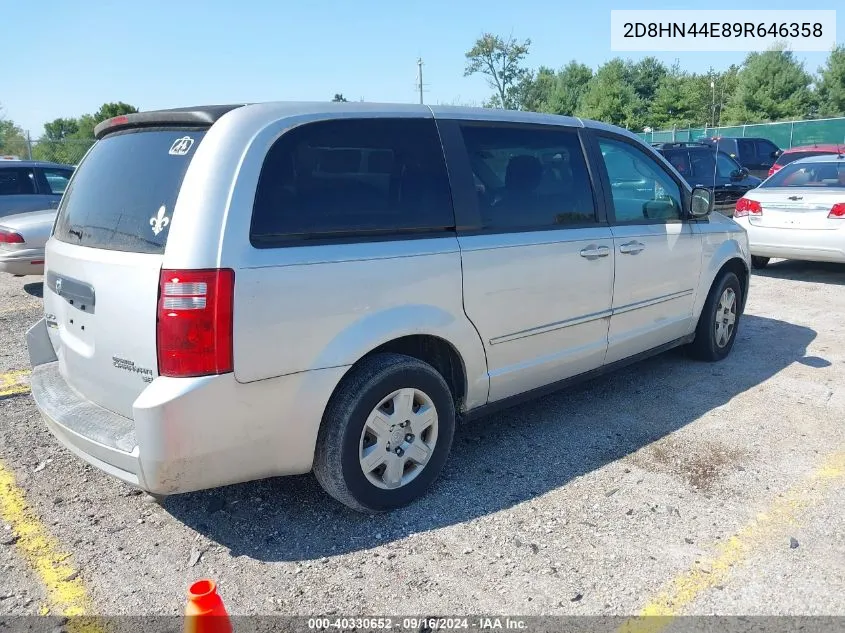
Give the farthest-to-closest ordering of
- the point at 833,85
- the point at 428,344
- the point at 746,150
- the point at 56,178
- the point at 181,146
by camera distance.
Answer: the point at 833,85, the point at 746,150, the point at 56,178, the point at 428,344, the point at 181,146

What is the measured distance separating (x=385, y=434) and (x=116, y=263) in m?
1.37

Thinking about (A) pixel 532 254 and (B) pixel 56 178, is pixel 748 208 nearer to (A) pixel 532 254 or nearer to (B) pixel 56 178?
(A) pixel 532 254

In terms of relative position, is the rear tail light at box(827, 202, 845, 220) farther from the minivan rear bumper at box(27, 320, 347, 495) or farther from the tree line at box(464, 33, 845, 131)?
the tree line at box(464, 33, 845, 131)

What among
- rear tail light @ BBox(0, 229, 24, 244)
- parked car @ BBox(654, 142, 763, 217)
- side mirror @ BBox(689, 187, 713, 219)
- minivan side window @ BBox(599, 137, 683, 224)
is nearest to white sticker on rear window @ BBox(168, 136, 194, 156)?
minivan side window @ BBox(599, 137, 683, 224)

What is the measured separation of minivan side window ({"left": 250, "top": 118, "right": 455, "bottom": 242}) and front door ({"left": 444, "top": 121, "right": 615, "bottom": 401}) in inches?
6.9

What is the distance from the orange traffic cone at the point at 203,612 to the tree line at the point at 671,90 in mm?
38464

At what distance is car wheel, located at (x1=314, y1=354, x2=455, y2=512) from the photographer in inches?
119

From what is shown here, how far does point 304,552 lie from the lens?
2996 millimetres

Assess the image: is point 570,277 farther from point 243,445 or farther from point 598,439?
point 243,445

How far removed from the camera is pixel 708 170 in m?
13.0

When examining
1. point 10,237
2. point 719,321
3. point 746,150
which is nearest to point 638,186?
point 719,321

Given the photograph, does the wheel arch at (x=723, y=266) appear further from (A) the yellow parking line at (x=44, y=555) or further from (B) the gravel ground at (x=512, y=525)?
(A) the yellow parking line at (x=44, y=555)

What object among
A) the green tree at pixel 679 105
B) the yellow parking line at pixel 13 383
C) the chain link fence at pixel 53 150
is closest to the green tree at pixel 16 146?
the chain link fence at pixel 53 150

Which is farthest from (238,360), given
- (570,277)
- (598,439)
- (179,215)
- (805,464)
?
(805,464)
